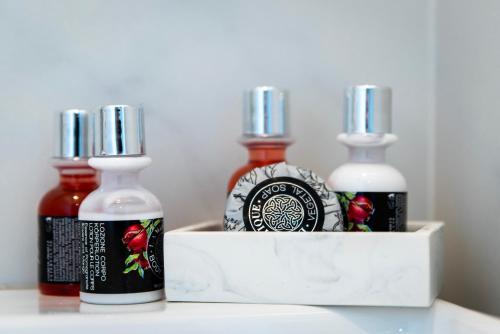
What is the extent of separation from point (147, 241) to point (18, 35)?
0.98ft

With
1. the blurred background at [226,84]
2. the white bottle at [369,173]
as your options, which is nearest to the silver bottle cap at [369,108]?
the white bottle at [369,173]

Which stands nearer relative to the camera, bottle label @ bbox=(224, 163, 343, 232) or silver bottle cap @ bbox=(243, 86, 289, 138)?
bottle label @ bbox=(224, 163, 343, 232)

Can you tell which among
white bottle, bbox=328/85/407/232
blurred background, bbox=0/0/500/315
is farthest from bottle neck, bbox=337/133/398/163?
blurred background, bbox=0/0/500/315

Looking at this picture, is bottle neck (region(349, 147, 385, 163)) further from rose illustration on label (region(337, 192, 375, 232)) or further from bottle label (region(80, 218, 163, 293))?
bottle label (region(80, 218, 163, 293))

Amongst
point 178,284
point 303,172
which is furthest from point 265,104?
point 178,284

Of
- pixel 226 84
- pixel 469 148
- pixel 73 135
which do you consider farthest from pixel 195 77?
pixel 469 148

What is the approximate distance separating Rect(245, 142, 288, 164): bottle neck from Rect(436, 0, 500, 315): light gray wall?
18cm

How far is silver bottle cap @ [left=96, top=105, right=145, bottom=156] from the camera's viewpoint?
62cm

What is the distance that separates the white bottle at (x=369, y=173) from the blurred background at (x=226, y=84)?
4.1 inches

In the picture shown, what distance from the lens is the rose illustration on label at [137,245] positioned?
609 millimetres

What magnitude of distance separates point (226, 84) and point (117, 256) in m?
0.27

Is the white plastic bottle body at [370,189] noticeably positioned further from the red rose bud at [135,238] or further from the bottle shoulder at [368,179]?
the red rose bud at [135,238]

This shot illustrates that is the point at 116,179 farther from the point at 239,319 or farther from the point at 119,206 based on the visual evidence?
the point at 239,319

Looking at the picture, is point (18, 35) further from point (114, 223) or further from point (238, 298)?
point (238, 298)
